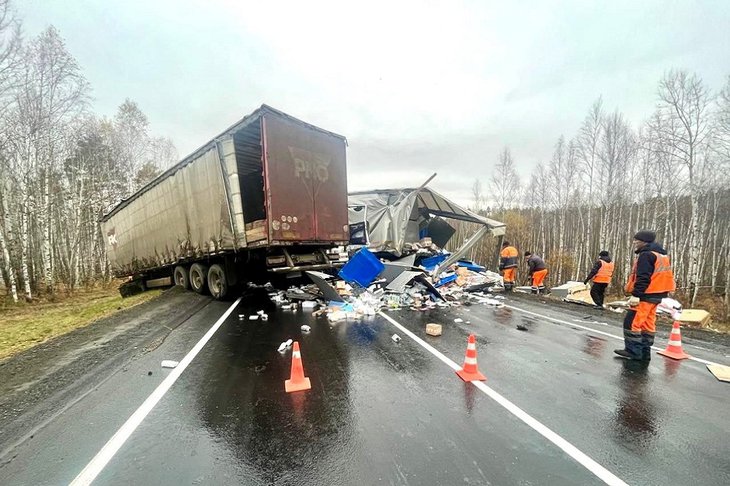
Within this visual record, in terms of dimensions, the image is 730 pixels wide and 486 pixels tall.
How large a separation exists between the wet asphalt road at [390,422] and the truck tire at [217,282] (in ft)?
13.0

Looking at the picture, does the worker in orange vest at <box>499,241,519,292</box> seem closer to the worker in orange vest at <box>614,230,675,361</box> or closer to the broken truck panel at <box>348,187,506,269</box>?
the broken truck panel at <box>348,187,506,269</box>

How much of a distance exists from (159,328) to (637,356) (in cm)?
759

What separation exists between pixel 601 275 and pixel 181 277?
41.8ft

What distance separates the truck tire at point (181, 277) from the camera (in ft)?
32.4

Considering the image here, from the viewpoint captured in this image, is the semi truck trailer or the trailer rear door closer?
the trailer rear door

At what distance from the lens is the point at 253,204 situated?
26.9 ft

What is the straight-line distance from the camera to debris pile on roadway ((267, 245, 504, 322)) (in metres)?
7.45

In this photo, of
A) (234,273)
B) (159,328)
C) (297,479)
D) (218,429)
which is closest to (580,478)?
(297,479)

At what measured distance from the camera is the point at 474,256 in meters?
30.8

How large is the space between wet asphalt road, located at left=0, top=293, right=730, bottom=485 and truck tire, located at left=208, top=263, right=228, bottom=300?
3.95 meters

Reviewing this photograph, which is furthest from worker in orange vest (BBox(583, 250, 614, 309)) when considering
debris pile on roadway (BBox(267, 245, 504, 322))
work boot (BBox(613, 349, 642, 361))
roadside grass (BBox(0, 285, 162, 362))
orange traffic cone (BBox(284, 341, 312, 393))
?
roadside grass (BBox(0, 285, 162, 362))

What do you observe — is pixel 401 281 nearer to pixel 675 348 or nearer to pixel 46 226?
pixel 675 348

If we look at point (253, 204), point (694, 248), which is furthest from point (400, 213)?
point (694, 248)

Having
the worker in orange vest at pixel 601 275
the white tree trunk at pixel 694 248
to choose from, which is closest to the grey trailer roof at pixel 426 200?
the worker in orange vest at pixel 601 275
